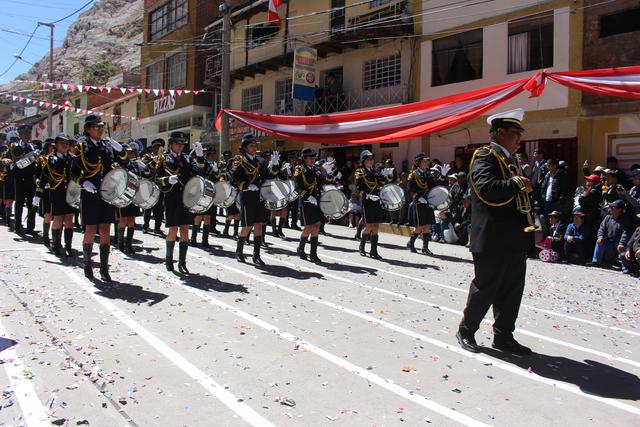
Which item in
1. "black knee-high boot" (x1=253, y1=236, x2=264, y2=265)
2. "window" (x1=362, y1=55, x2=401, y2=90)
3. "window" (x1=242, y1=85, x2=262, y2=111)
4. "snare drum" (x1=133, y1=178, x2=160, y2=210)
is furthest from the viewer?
"window" (x1=242, y1=85, x2=262, y2=111)

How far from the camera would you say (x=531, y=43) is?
16000 millimetres

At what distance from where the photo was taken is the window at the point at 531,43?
15.6m

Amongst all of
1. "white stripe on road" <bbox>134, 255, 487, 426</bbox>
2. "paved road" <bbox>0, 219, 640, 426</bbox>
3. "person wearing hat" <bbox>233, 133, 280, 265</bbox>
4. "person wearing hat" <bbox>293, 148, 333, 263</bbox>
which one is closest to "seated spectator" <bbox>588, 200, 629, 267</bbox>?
"paved road" <bbox>0, 219, 640, 426</bbox>

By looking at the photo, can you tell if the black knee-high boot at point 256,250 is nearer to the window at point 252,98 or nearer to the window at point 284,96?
the window at point 284,96

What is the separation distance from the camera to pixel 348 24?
22.0m

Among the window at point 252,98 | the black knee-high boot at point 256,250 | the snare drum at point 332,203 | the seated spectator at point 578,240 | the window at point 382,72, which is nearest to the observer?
the black knee-high boot at point 256,250

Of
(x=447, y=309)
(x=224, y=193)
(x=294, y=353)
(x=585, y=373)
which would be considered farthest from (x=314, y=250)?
(x=585, y=373)

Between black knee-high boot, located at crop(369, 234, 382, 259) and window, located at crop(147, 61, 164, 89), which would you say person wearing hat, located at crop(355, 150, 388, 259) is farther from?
window, located at crop(147, 61, 164, 89)

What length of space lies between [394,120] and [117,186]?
191 inches

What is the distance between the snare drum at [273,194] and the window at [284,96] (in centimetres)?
1621

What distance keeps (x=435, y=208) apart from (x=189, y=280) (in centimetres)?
582

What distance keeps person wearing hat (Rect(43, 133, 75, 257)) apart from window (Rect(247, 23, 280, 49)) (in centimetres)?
1837

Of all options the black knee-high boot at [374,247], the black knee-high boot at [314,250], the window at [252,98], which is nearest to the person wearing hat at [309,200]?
the black knee-high boot at [314,250]

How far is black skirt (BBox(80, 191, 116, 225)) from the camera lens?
24.1ft
